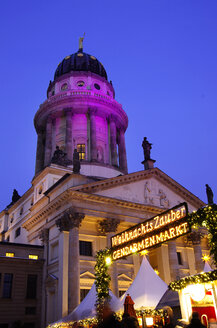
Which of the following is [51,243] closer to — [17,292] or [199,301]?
[17,292]

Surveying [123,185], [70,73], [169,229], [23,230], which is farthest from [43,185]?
[169,229]

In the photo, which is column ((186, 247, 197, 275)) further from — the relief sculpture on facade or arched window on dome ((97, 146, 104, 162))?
arched window on dome ((97, 146, 104, 162))

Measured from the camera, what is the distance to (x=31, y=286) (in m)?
34.2

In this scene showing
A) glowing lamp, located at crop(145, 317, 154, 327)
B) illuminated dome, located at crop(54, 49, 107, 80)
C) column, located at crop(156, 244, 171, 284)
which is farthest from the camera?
illuminated dome, located at crop(54, 49, 107, 80)

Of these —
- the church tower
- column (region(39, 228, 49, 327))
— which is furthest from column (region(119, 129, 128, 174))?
column (region(39, 228, 49, 327))

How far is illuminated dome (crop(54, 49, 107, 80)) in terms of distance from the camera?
58000mm

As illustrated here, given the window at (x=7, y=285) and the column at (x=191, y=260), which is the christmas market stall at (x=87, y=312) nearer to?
the window at (x=7, y=285)

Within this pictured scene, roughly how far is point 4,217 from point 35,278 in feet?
67.0

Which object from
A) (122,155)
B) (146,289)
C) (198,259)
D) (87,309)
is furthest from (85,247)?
(122,155)

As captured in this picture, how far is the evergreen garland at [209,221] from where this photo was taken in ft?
38.7

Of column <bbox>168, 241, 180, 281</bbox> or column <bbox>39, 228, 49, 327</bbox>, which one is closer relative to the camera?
column <bbox>39, 228, 49, 327</bbox>

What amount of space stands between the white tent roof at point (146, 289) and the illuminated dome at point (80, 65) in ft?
145

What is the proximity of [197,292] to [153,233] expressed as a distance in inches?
116

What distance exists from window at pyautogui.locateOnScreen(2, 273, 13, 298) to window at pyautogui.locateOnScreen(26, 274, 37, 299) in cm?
184
